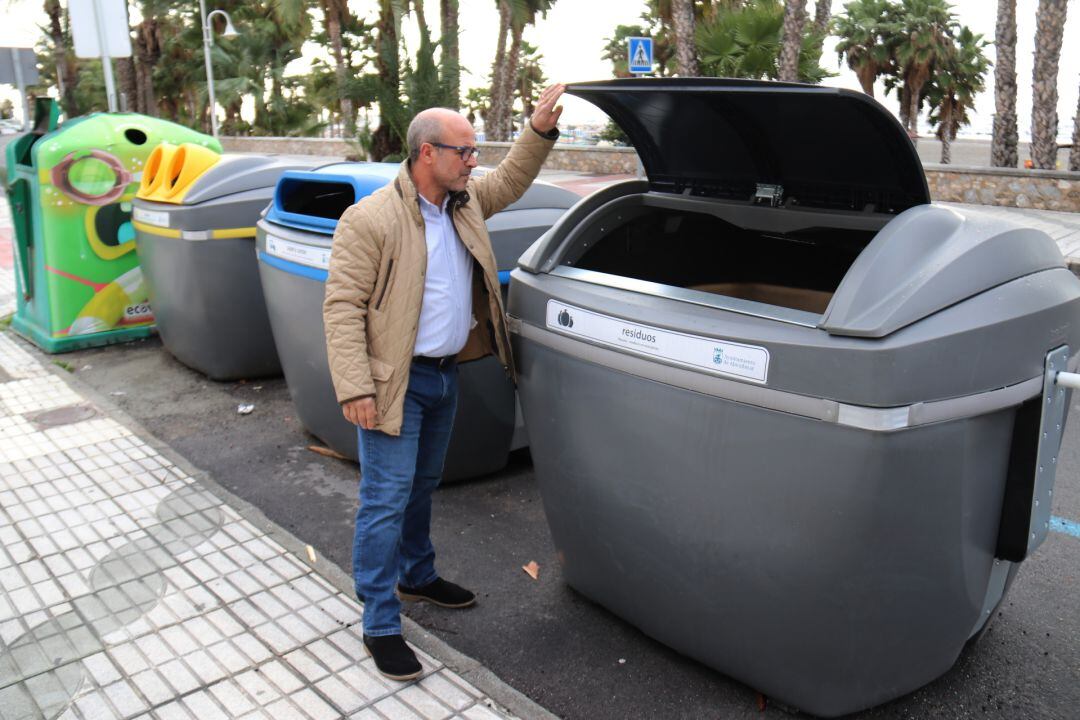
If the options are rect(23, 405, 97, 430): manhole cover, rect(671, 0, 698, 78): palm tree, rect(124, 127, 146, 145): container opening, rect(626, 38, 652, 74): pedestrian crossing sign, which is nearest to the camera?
rect(23, 405, 97, 430): manhole cover

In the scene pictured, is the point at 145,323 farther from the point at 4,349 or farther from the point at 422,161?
the point at 422,161

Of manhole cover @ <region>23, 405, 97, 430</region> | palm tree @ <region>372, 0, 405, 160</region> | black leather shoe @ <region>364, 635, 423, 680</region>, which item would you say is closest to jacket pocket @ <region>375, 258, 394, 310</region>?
black leather shoe @ <region>364, 635, 423, 680</region>

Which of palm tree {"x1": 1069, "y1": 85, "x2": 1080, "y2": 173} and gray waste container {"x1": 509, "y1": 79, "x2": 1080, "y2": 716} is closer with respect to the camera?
gray waste container {"x1": 509, "y1": 79, "x2": 1080, "y2": 716}

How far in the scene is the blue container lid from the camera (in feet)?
12.2

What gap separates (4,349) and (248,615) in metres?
4.51

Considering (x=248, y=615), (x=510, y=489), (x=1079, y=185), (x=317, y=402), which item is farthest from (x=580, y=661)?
(x=1079, y=185)

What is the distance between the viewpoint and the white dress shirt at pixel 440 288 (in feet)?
8.32

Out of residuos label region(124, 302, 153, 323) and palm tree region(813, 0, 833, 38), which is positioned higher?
palm tree region(813, 0, 833, 38)

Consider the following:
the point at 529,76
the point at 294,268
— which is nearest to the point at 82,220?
the point at 294,268

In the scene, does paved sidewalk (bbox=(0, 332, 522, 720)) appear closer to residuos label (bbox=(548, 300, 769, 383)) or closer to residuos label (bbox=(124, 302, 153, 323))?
residuos label (bbox=(548, 300, 769, 383))

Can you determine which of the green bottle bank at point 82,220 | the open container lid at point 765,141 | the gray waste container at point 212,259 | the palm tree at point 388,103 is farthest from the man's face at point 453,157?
the palm tree at point 388,103

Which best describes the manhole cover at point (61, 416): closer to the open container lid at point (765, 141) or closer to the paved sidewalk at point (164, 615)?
the paved sidewalk at point (164, 615)

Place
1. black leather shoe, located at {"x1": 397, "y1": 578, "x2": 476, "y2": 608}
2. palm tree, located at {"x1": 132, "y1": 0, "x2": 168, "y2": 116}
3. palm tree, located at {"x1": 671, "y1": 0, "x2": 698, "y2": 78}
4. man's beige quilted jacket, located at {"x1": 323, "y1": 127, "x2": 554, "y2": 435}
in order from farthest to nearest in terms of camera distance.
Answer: palm tree, located at {"x1": 132, "y1": 0, "x2": 168, "y2": 116} → palm tree, located at {"x1": 671, "y1": 0, "x2": 698, "y2": 78} → black leather shoe, located at {"x1": 397, "y1": 578, "x2": 476, "y2": 608} → man's beige quilted jacket, located at {"x1": 323, "y1": 127, "x2": 554, "y2": 435}

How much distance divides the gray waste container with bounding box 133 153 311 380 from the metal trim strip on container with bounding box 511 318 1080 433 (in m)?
3.14
